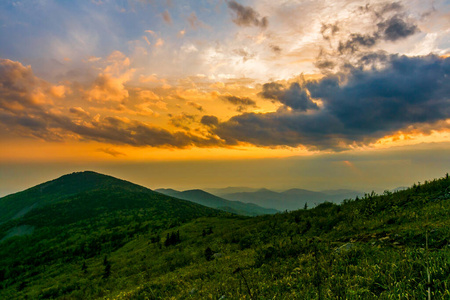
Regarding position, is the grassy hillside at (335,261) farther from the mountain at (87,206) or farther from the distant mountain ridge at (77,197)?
the distant mountain ridge at (77,197)

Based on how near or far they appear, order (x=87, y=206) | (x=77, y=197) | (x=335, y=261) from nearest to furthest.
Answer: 1. (x=335, y=261)
2. (x=87, y=206)
3. (x=77, y=197)

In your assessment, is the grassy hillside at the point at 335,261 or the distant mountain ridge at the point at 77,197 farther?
the distant mountain ridge at the point at 77,197

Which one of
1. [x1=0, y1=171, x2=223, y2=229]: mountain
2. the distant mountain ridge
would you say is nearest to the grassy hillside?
[x1=0, y1=171, x2=223, y2=229]: mountain

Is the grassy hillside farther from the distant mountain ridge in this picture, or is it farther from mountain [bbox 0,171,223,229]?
the distant mountain ridge

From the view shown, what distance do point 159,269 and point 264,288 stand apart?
1374cm

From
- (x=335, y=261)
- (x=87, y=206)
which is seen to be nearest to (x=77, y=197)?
(x=87, y=206)

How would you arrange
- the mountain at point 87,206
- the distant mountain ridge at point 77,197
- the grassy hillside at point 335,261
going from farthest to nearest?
the distant mountain ridge at point 77,197, the mountain at point 87,206, the grassy hillside at point 335,261

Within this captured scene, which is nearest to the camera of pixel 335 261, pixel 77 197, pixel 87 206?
pixel 335 261

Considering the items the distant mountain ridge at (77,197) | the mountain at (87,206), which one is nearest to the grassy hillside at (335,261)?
the mountain at (87,206)

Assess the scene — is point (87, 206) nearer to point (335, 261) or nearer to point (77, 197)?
point (77, 197)

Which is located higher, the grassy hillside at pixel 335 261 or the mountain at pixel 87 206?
the grassy hillside at pixel 335 261

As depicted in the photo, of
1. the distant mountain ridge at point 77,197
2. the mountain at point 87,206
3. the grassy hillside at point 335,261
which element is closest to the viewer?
the grassy hillside at point 335,261

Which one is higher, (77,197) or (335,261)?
(335,261)

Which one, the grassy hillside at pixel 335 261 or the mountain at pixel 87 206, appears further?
the mountain at pixel 87 206
